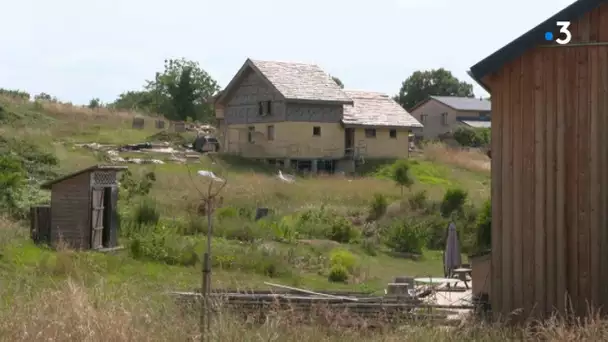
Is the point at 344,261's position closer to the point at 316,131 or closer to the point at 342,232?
the point at 342,232

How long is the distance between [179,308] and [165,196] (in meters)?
20.1

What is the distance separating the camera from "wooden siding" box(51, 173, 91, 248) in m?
20.6

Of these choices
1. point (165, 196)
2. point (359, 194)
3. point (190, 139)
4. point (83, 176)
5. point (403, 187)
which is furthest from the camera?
point (190, 139)

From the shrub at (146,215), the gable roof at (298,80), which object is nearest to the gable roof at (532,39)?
the shrub at (146,215)

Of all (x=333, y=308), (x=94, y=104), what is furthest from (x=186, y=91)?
(x=333, y=308)

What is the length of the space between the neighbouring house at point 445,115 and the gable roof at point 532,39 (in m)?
69.2

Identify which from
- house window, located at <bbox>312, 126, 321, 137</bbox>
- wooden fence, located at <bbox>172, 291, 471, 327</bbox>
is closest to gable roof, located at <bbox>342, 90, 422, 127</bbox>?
house window, located at <bbox>312, 126, 321, 137</bbox>

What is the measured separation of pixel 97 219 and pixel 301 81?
108 feet

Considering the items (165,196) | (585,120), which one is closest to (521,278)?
(585,120)

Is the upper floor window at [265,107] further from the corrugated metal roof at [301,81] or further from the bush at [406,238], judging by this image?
the bush at [406,238]

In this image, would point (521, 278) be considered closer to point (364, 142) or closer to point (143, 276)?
point (143, 276)

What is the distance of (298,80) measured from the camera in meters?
53.0

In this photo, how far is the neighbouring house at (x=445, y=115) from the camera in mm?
82250

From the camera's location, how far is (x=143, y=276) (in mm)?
17359
